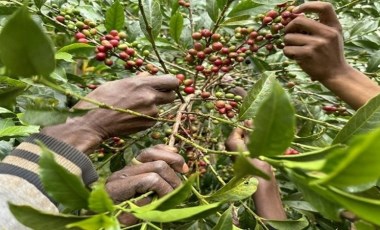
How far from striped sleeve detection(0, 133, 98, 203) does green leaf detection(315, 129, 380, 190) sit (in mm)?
667

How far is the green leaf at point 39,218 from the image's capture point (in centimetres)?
56

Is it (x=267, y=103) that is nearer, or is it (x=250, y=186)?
(x=267, y=103)

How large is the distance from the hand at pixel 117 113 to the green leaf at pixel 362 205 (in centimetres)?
72

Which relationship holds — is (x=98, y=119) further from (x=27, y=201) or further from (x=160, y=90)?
(x=27, y=201)

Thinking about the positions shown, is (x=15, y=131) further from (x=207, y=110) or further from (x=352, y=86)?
(x=352, y=86)

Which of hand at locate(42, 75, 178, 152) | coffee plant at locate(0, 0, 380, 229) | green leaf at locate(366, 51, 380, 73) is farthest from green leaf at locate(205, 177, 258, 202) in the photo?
green leaf at locate(366, 51, 380, 73)

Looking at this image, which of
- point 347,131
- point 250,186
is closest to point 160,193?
point 250,186

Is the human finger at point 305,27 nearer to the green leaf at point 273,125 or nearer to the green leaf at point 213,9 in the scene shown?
the green leaf at point 213,9

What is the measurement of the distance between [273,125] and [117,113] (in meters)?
0.67

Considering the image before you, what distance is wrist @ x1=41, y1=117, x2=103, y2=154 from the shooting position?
3.48 ft

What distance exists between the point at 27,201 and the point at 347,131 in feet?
1.91

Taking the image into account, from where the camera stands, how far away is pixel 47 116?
0.72 m

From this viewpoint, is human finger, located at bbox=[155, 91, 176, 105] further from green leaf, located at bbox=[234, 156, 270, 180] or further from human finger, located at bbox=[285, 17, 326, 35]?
green leaf, located at bbox=[234, 156, 270, 180]

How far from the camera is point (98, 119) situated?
1.12m
